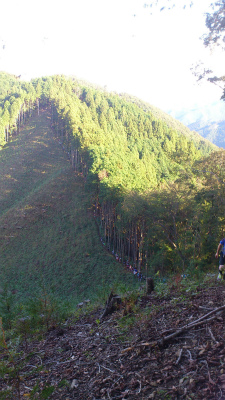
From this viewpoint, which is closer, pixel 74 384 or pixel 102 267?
pixel 74 384

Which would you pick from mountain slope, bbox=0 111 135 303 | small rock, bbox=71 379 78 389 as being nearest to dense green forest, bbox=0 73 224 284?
mountain slope, bbox=0 111 135 303

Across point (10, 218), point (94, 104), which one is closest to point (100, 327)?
point (10, 218)

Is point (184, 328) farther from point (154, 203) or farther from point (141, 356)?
point (154, 203)

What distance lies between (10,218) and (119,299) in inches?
1463

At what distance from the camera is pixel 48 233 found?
36.3 meters

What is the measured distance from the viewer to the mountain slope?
27.6 metres

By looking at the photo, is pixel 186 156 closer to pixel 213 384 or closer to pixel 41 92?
pixel 213 384

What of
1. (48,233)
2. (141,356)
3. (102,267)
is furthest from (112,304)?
(48,233)

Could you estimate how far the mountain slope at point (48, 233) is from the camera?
2756 cm

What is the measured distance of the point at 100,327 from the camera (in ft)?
17.2

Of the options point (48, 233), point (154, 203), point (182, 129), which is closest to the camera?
point (154, 203)

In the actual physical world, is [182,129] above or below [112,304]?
above

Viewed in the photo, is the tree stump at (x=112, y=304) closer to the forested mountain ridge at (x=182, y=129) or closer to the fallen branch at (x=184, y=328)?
the fallen branch at (x=184, y=328)

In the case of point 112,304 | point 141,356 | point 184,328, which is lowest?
point 112,304
